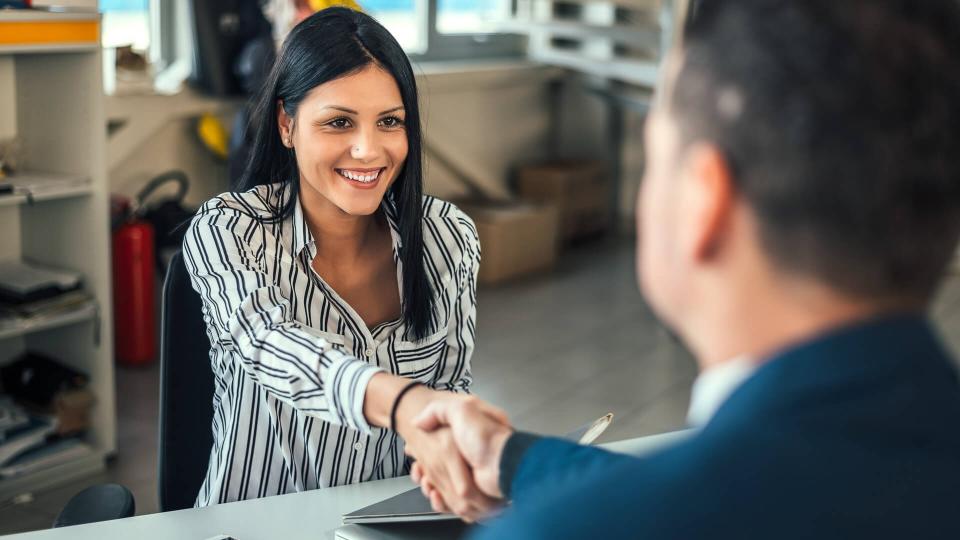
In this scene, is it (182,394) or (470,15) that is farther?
(470,15)

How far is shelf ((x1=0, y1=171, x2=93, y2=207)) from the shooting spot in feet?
10.1

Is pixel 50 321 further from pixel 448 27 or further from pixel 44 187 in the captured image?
pixel 448 27

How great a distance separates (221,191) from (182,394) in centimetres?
323

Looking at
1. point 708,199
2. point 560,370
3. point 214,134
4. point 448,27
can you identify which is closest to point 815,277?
point 708,199

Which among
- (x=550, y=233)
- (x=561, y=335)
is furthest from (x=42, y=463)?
(x=550, y=233)

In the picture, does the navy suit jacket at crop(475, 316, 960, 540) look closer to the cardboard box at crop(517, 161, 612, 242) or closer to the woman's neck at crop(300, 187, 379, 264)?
the woman's neck at crop(300, 187, 379, 264)

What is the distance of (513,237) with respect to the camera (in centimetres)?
571

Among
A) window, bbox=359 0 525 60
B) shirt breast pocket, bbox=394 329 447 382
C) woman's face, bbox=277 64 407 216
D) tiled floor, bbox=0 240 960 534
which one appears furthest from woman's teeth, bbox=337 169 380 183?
window, bbox=359 0 525 60

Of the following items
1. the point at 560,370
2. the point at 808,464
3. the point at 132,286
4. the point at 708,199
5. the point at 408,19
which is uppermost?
the point at 708,199

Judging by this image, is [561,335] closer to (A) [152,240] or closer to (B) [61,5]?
(A) [152,240]

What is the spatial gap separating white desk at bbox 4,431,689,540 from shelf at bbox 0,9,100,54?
1.99 metres

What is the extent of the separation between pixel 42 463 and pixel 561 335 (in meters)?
2.29

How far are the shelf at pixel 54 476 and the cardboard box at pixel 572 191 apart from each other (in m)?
3.56

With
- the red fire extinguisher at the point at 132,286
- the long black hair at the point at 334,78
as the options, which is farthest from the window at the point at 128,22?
the long black hair at the point at 334,78
